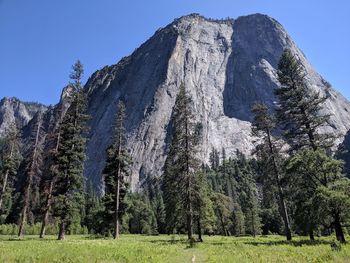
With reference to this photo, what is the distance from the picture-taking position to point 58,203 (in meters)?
35.2

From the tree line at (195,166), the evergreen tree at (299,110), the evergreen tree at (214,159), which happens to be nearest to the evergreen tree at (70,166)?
the tree line at (195,166)

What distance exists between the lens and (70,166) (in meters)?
36.8

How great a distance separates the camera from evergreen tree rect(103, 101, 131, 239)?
143 ft

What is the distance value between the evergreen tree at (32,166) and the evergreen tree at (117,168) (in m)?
8.51

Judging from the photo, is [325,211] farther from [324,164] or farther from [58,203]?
[58,203]

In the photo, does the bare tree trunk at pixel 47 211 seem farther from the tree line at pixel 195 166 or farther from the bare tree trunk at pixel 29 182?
the bare tree trunk at pixel 29 182

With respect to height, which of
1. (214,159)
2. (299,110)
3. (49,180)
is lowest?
(49,180)

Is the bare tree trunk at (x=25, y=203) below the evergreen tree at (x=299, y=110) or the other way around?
below

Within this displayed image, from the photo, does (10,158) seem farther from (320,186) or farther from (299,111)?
(320,186)

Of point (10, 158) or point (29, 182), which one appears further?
point (10, 158)

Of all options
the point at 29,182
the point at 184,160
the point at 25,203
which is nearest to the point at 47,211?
the point at 25,203

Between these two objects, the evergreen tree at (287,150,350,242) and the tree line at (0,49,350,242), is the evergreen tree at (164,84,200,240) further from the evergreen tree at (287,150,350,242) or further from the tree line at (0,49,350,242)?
the evergreen tree at (287,150,350,242)

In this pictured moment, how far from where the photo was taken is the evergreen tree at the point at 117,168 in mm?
43719

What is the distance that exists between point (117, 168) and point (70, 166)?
28.6 ft
